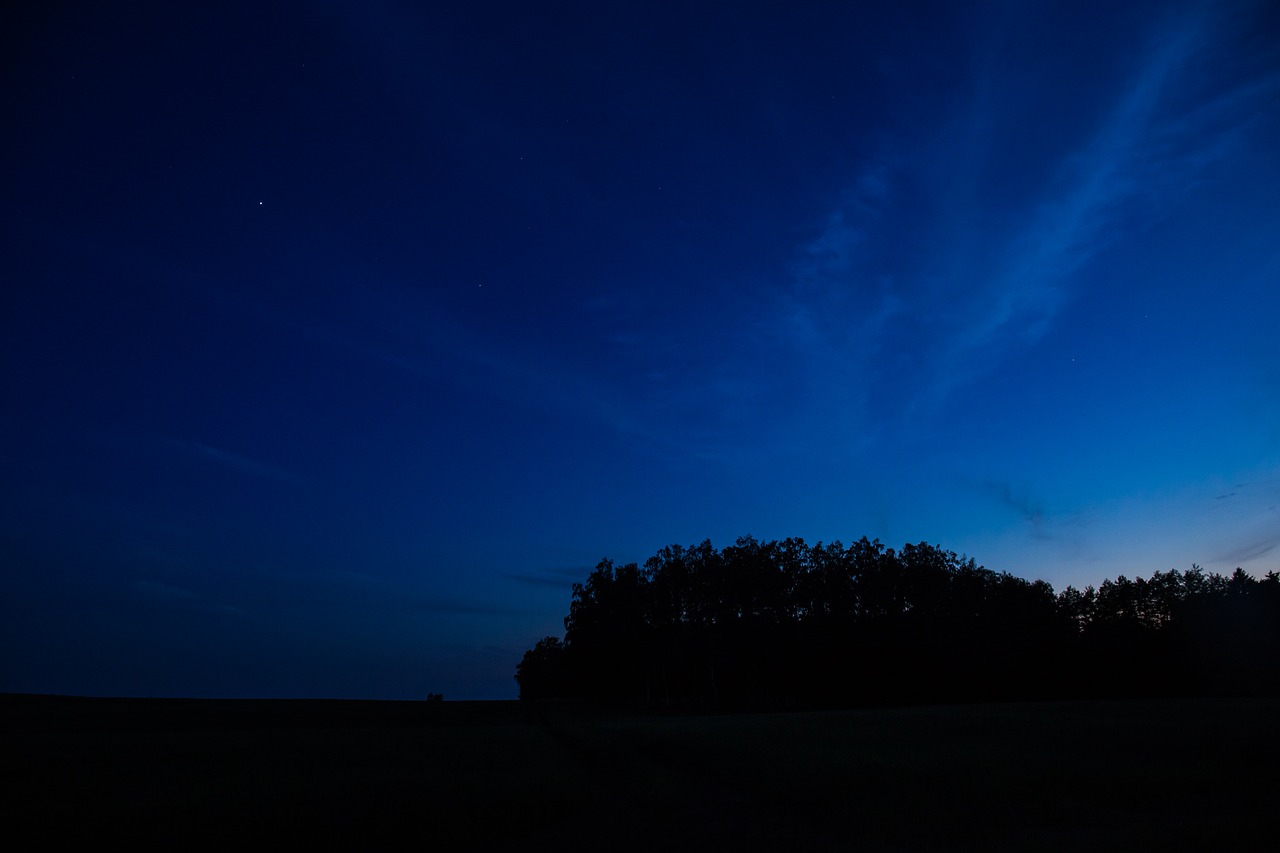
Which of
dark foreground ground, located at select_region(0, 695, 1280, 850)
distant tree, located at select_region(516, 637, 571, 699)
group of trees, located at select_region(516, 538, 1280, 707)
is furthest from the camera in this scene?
distant tree, located at select_region(516, 637, 571, 699)

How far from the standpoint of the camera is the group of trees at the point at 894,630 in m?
83.5

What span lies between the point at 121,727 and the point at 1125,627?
378 ft

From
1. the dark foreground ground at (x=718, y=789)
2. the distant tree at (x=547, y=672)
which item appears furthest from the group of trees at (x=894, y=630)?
the dark foreground ground at (x=718, y=789)

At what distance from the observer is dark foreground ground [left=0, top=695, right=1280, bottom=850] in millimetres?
16656

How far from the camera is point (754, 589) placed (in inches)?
3971

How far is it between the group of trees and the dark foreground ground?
59666 millimetres

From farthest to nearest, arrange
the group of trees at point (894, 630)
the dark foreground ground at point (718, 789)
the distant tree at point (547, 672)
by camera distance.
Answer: the distant tree at point (547, 672), the group of trees at point (894, 630), the dark foreground ground at point (718, 789)

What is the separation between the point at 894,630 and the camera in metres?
97.5

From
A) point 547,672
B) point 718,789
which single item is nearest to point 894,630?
point 718,789

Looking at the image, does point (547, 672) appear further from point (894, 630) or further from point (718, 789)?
point (718, 789)

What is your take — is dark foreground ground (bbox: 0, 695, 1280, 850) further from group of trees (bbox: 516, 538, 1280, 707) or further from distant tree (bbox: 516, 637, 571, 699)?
distant tree (bbox: 516, 637, 571, 699)

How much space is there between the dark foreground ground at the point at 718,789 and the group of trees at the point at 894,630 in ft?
196

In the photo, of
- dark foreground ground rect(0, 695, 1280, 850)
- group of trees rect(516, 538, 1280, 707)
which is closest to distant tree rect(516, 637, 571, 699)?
group of trees rect(516, 538, 1280, 707)

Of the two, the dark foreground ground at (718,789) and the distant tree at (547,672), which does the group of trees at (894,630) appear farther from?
the dark foreground ground at (718,789)
